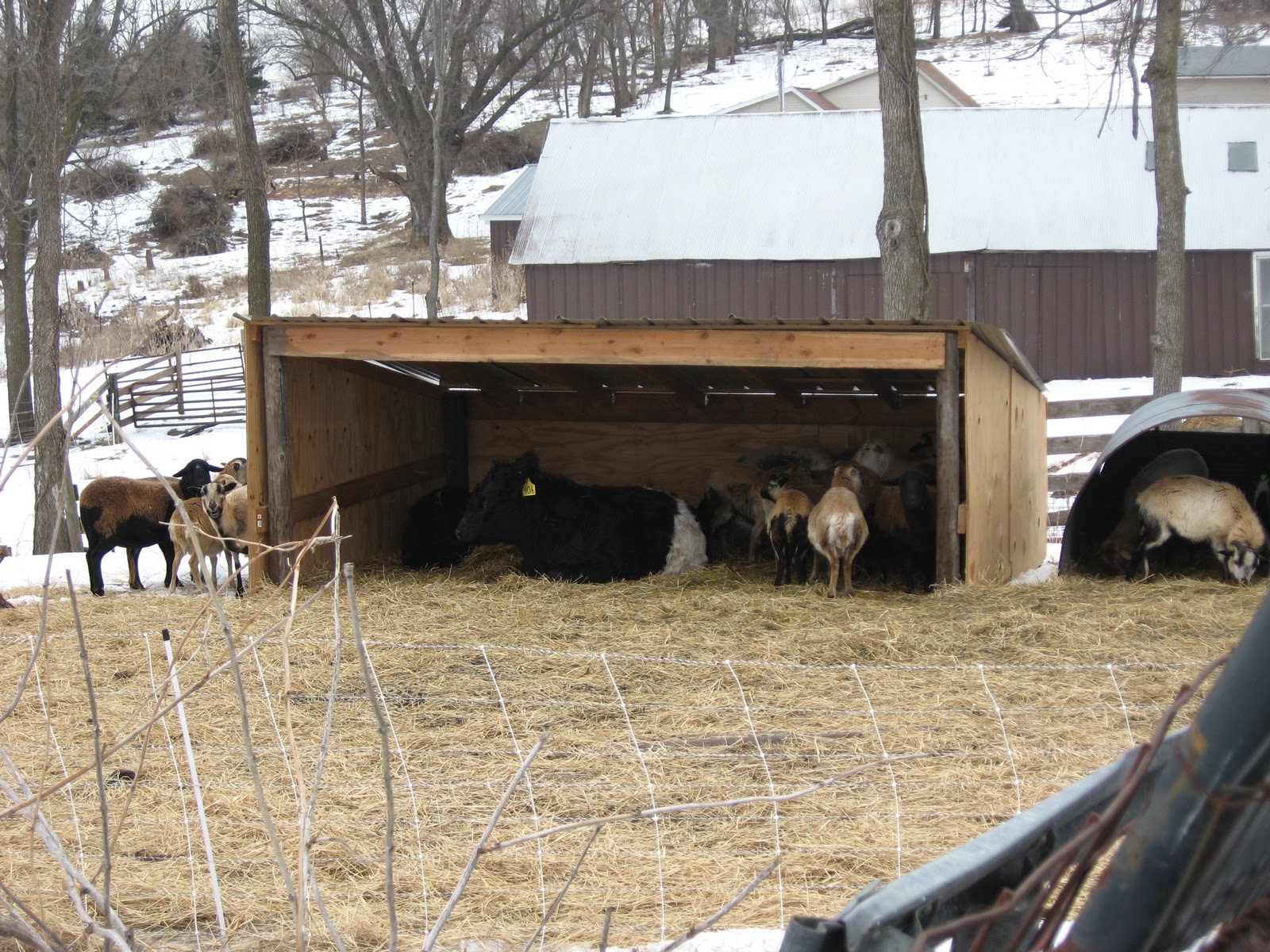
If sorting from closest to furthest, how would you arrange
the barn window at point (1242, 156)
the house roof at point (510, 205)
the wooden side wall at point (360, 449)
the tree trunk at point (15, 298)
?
the wooden side wall at point (360, 449) → the tree trunk at point (15, 298) → the barn window at point (1242, 156) → the house roof at point (510, 205)

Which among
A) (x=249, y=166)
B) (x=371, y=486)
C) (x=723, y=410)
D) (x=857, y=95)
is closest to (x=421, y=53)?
(x=857, y=95)

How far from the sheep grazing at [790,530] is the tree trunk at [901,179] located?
11.4 ft

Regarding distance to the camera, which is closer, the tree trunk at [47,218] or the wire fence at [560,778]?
the wire fence at [560,778]

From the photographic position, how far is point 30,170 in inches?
648

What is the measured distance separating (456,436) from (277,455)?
340 centimetres

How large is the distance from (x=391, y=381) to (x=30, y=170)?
843 centimetres

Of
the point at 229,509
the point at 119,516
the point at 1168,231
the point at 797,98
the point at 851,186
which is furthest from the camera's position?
the point at 797,98

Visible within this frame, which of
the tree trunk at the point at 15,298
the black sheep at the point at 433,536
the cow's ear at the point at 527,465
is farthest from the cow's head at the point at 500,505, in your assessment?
the tree trunk at the point at 15,298

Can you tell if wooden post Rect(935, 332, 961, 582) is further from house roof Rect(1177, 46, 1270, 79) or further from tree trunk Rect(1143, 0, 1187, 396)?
house roof Rect(1177, 46, 1270, 79)

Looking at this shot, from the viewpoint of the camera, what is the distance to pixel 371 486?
36.0 ft

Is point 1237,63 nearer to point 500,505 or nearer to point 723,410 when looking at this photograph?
point 723,410

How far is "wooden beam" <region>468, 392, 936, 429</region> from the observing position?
39.4ft

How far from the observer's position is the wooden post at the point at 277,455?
9406 millimetres

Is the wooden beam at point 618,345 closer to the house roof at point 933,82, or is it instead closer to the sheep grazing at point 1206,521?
the sheep grazing at point 1206,521
